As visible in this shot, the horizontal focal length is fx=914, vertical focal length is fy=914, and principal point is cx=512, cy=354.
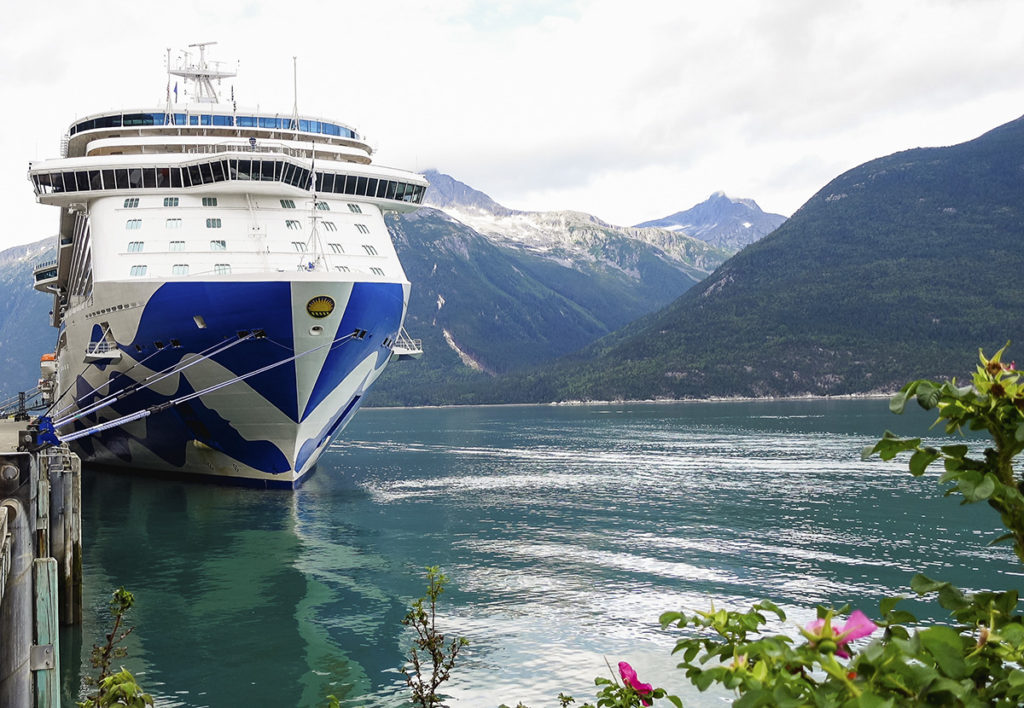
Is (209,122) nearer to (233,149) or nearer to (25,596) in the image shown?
(233,149)

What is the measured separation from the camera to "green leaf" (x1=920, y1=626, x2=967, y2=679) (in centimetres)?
261

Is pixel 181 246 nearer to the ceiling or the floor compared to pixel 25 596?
nearer to the ceiling

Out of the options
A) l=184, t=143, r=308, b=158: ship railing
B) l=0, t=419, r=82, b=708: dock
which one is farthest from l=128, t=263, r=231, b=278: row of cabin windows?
l=0, t=419, r=82, b=708: dock

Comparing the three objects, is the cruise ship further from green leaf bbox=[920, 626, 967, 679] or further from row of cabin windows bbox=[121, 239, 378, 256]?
green leaf bbox=[920, 626, 967, 679]

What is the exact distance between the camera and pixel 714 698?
17.8 metres

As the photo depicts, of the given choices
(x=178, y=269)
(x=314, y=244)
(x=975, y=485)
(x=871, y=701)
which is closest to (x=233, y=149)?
(x=178, y=269)

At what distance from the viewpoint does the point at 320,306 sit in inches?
1423

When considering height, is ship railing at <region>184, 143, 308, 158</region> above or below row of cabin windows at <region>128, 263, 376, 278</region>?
above

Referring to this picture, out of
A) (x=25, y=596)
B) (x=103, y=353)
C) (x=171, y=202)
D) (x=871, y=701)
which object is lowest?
(x=25, y=596)

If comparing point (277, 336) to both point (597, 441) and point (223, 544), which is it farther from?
point (597, 441)

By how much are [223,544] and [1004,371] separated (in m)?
33.1

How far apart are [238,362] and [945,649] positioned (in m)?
36.5

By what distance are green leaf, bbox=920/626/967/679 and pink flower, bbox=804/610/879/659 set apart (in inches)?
6.7

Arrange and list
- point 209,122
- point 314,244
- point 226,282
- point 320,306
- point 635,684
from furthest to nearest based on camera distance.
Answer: point 209,122 < point 314,244 < point 320,306 < point 226,282 < point 635,684
